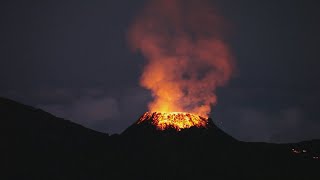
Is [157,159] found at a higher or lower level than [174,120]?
lower

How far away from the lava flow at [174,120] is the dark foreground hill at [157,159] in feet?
6.47

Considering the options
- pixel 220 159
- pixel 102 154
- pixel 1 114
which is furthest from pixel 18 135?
pixel 220 159

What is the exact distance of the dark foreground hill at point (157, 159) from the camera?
14012 centimetres

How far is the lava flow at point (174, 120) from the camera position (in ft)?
520

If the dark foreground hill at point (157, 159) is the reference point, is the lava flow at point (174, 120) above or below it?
above

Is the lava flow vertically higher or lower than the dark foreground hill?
higher

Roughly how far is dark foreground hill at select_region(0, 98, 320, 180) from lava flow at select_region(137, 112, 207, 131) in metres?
1.97

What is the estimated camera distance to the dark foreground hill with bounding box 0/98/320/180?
140 metres

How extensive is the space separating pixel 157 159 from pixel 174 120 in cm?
1833

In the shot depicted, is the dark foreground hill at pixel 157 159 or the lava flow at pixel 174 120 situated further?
the lava flow at pixel 174 120

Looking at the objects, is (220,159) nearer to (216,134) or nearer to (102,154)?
(216,134)

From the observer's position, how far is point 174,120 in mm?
160750

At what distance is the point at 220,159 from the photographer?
479ft

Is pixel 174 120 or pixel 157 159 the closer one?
pixel 157 159
